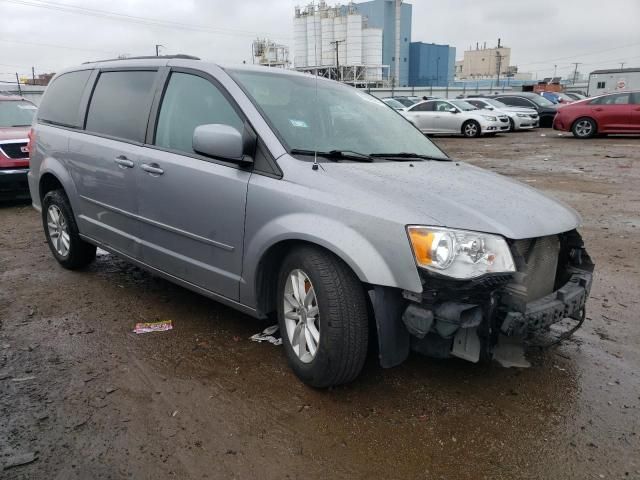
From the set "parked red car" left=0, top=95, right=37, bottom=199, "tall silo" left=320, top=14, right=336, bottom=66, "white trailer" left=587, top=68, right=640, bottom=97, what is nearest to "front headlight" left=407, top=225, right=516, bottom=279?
"parked red car" left=0, top=95, right=37, bottom=199

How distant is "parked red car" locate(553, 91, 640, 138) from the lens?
55.7 ft

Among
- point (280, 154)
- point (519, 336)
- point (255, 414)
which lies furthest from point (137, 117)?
point (519, 336)

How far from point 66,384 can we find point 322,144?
6.65 ft

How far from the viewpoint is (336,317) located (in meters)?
2.70

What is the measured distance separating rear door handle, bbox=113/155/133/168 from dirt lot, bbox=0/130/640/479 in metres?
1.10

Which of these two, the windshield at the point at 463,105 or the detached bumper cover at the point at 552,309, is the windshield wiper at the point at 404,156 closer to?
the detached bumper cover at the point at 552,309

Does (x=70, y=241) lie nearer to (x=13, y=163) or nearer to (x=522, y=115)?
→ (x=13, y=163)

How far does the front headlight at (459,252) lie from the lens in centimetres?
248

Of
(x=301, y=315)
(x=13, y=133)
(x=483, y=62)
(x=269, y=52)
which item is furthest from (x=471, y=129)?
(x=483, y=62)

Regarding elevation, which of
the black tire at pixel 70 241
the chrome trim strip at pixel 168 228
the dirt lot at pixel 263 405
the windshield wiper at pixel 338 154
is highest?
the windshield wiper at pixel 338 154

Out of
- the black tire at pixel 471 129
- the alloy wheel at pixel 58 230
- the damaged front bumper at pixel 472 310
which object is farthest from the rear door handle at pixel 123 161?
the black tire at pixel 471 129

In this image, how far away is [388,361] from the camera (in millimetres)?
2680

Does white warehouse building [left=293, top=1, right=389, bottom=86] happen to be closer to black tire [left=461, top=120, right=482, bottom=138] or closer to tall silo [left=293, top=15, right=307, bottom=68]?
tall silo [left=293, top=15, right=307, bottom=68]

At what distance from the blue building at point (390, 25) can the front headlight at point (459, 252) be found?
6889cm
